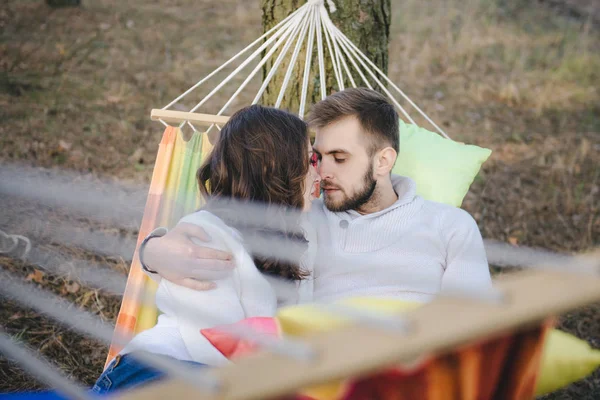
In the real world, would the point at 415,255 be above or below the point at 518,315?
below

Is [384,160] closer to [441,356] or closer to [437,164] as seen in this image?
[437,164]

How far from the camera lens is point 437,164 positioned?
2314 millimetres

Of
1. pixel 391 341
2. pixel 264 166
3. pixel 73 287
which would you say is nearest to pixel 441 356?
pixel 391 341

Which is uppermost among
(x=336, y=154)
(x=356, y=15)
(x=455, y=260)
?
(x=356, y=15)

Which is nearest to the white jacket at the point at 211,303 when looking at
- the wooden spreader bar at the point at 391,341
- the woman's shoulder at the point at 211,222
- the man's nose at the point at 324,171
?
the woman's shoulder at the point at 211,222

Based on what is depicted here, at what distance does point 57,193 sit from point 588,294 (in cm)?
319

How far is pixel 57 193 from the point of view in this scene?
354 centimetres

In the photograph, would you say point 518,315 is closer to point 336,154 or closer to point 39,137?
point 336,154

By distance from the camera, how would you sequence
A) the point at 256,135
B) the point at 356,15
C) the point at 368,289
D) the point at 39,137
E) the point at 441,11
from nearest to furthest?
1. the point at 256,135
2. the point at 368,289
3. the point at 356,15
4. the point at 39,137
5. the point at 441,11

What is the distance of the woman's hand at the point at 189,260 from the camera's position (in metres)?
1.54

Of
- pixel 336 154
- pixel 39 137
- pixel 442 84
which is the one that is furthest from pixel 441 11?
pixel 336 154

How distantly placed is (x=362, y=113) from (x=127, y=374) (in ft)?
3.45

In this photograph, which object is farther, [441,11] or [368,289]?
[441,11]

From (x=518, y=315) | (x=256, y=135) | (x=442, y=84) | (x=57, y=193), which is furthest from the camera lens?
(x=442, y=84)
